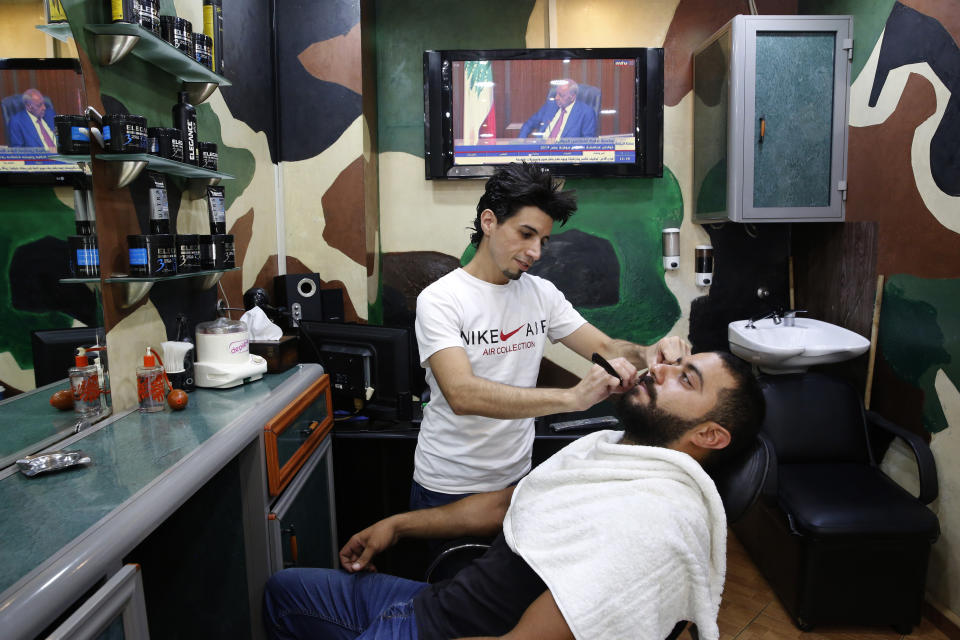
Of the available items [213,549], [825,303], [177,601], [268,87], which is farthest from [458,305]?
[825,303]

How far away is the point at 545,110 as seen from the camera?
323 cm

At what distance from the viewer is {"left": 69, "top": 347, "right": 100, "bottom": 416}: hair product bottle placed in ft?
5.05

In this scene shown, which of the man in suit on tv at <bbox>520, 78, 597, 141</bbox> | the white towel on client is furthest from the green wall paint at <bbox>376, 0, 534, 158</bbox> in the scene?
the white towel on client

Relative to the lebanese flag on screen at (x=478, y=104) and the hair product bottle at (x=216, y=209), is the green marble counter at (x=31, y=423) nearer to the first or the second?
the hair product bottle at (x=216, y=209)

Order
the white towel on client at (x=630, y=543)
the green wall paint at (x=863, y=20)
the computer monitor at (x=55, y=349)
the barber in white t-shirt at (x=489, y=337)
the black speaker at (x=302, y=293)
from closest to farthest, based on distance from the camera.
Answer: the white towel on client at (x=630, y=543)
the computer monitor at (x=55, y=349)
the barber in white t-shirt at (x=489, y=337)
the green wall paint at (x=863, y=20)
the black speaker at (x=302, y=293)

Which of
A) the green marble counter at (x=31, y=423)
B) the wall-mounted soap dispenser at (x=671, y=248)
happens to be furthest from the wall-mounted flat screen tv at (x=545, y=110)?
the green marble counter at (x=31, y=423)

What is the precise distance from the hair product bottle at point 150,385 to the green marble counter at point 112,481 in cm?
3

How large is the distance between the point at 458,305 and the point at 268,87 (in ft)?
6.12

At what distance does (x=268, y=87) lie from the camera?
9.68ft

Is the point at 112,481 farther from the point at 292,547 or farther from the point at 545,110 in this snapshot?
the point at 545,110

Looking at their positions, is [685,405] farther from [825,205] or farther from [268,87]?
[268,87]

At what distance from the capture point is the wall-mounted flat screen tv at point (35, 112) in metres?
1.30

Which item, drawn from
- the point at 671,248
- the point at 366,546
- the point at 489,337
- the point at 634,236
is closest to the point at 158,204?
the point at 489,337

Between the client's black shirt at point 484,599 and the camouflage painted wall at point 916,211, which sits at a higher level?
the camouflage painted wall at point 916,211
